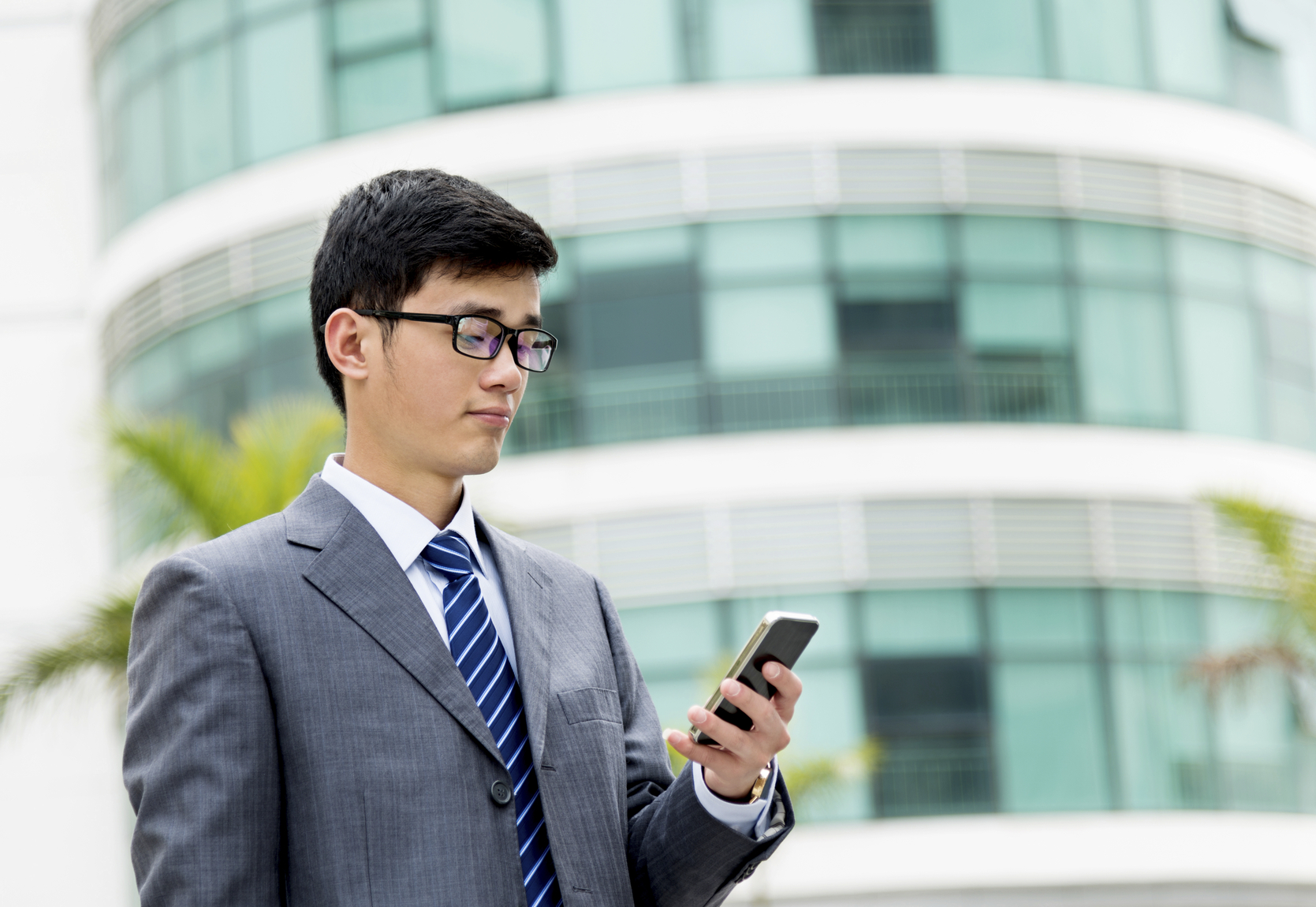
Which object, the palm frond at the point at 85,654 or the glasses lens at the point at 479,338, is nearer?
the glasses lens at the point at 479,338

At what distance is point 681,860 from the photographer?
270 centimetres

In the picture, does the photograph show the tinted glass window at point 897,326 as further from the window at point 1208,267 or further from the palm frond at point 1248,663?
the palm frond at point 1248,663

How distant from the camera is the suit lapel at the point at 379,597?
253 centimetres

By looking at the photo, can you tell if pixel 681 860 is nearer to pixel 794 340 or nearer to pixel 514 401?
pixel 514 401

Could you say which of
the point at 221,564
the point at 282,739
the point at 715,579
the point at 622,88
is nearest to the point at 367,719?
the point at 282,739

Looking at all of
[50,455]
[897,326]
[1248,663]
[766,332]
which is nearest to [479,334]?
[1248,663]

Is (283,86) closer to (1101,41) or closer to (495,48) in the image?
(495,48)

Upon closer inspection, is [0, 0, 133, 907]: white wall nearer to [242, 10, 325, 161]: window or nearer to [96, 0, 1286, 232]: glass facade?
[96, 0, 1286, 232]: glass facade

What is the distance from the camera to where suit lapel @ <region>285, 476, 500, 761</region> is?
99.4 inches

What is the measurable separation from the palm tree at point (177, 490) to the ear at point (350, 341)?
27.1 ft

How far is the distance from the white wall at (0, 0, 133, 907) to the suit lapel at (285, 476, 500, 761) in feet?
63.9

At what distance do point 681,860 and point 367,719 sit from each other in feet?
1.90

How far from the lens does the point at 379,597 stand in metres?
2.60

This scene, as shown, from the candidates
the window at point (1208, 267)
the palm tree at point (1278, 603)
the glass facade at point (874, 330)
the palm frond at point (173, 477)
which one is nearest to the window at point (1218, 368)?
the glass facade at point (874, 330)
